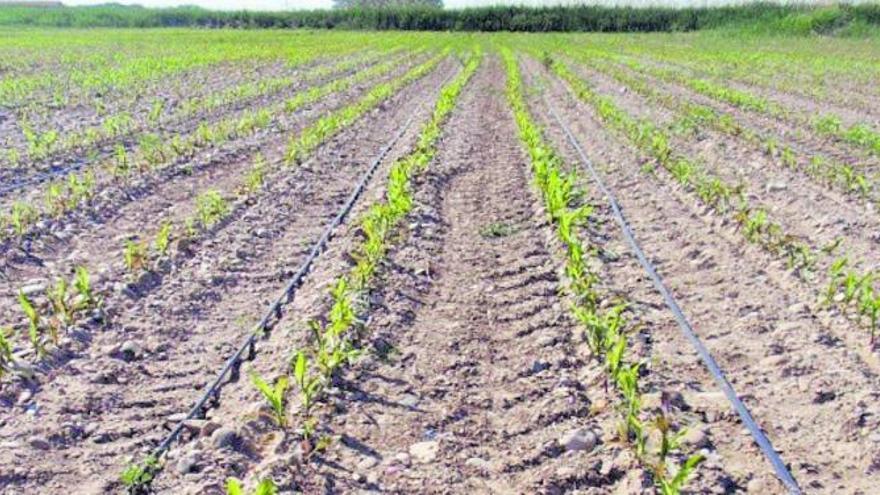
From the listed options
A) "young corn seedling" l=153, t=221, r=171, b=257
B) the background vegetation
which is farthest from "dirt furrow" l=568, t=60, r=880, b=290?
the background vegetation

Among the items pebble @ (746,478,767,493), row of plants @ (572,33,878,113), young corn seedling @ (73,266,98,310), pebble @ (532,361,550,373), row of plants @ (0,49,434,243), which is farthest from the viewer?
row of plants @ (572,33,878,113)

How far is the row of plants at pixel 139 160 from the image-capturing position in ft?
23.5

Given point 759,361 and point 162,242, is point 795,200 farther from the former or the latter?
point 162,242

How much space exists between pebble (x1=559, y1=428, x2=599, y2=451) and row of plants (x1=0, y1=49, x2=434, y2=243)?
457cm

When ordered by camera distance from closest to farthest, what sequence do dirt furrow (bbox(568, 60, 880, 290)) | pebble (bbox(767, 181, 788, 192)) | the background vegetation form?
1. dirt furrow (bbox(568, 60, 880, 290))
2. pebble (bbox(767, 181, 788, 192))
3. the background vegetation

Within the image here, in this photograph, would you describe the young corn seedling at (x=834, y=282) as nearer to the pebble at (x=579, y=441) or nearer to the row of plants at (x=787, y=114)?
the pebble at (x=579, y=441)

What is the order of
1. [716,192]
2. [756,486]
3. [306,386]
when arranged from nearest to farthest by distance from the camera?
[756,486]
[306,386]
[716,192]

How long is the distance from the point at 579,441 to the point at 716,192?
4.66 m

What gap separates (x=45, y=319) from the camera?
5.17 m

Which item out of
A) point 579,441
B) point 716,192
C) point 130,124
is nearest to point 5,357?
point 579,441

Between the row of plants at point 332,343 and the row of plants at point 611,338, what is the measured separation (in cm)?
124

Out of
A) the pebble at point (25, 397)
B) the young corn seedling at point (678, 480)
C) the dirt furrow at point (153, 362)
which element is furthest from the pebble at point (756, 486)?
the pebble at point (25, 397)

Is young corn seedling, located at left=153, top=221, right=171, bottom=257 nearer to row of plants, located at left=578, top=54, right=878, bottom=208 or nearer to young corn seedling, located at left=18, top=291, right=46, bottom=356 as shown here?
young corn seedling, located at left=18, top=291, right=46, bottom=356

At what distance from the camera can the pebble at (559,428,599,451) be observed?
12.8 feet
